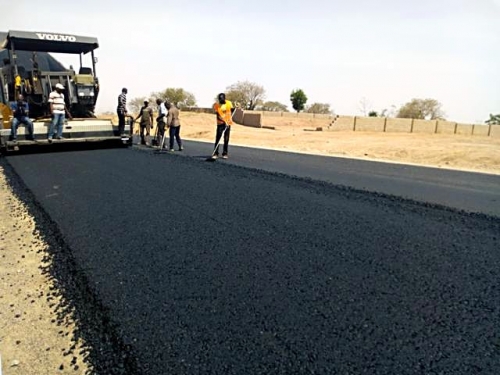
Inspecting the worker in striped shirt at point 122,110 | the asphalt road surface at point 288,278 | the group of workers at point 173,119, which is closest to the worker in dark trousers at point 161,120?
the group of workers at point 173,119

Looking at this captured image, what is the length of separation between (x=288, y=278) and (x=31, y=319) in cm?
179

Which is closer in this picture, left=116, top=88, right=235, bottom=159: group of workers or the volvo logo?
left=116, top=88, right=235, bottom=159: group of workers

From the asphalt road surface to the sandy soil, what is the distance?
285 millimetres

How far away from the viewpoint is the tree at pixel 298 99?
219 ft

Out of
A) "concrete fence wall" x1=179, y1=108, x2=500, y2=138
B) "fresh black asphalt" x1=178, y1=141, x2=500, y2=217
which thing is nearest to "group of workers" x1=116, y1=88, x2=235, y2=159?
"fresh black asphalt" x1=178, y1=141, x2=500, y2=217

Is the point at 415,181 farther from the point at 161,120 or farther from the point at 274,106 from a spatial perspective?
the point at 274,106

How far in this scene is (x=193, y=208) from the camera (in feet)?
15.1

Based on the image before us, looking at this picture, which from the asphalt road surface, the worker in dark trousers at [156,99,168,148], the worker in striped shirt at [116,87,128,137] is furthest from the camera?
the worker in dark trousers at [156,99,168,148]

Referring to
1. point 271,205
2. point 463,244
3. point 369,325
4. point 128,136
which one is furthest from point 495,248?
point 128,136

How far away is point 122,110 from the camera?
36.1 feet

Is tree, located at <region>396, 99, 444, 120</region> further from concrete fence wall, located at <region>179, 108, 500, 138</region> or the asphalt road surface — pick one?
the asphalt road surface

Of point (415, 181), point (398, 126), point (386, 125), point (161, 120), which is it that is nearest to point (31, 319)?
point (415, 181)

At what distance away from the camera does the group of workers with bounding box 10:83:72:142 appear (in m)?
8.91

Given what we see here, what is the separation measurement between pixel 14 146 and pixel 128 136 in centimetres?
286
